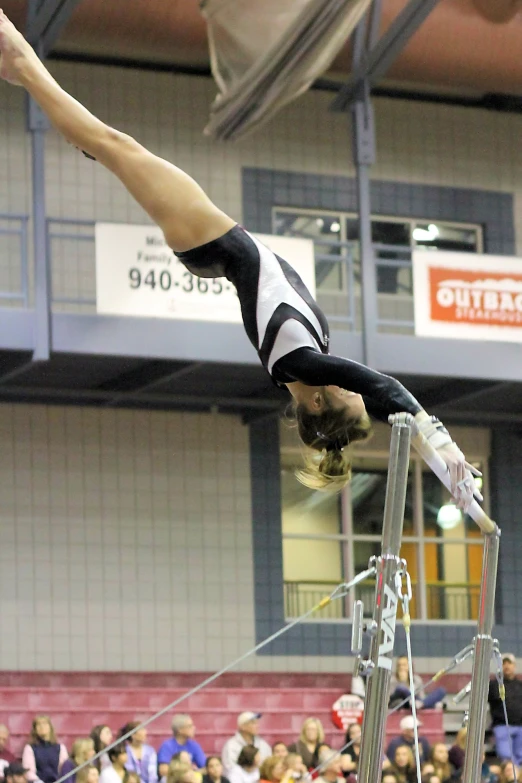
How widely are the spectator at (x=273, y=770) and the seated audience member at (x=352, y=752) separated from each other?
0.77 metres

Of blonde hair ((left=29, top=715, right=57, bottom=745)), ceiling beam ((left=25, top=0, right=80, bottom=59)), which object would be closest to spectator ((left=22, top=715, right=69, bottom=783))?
blonde hair ((left=29, top=715, right=57, bottom=745))

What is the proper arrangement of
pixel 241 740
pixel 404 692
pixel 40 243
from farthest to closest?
pixel 40 243 < pixel 404 692 < pixel 241 740

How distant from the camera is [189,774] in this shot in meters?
9.03

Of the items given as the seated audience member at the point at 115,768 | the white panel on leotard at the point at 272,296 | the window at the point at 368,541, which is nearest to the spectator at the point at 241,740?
the seated audience member at the point at 115,768

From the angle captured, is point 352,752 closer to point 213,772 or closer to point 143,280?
point 213,772

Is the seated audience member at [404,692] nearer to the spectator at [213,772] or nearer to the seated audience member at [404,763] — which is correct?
the seated audience member at [404,763]

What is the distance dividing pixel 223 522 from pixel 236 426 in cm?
101

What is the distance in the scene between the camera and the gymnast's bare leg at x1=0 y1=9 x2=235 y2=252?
4805mm

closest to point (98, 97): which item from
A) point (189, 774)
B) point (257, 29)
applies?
point (257, 29)

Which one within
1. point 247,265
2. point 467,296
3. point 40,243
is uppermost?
point 40,243

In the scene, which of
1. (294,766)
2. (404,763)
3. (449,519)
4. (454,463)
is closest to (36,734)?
(294,766)

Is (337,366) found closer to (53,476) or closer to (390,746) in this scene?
(390,746)

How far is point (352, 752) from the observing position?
36.3 ft

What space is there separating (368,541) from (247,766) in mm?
4393
